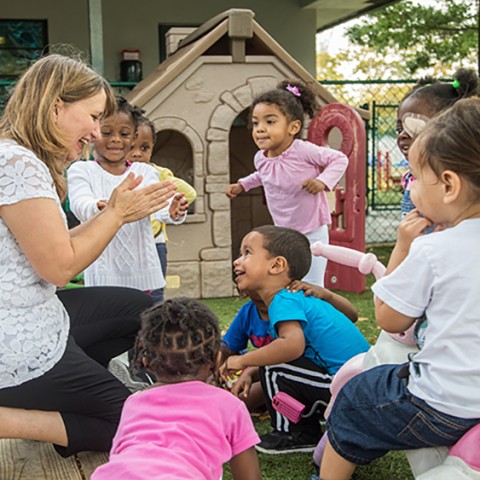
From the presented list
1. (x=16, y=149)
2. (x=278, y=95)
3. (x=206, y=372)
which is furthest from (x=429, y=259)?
(x=278, y=95)

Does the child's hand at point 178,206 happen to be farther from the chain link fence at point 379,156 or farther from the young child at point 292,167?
the chain link fence at point 379,156

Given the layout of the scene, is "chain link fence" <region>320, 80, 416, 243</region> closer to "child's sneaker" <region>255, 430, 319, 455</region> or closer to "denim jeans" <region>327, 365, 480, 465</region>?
"child's sneaker" <region>255, 430, 319, 455</region>

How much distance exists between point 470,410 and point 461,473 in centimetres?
16

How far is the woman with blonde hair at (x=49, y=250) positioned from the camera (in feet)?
7.72

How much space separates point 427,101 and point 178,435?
1.74m

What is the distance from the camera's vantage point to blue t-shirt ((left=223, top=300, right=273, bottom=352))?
3.07 m

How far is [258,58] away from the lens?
6156 millimetres

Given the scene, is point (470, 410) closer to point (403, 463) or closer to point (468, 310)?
point (468, 310)

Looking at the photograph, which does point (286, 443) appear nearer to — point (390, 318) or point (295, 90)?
point (390, 318)

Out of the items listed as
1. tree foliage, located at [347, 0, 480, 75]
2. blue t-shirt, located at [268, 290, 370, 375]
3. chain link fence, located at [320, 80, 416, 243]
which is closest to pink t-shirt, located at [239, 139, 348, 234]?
blue t-shirt, located at [268, 290, 370, 375]

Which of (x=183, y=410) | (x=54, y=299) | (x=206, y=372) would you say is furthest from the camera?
(x=54, y=299)

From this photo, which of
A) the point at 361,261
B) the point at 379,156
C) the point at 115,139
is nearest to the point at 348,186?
the point at 115,139

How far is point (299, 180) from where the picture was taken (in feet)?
15.0

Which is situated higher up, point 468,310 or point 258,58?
→ point 258,58
